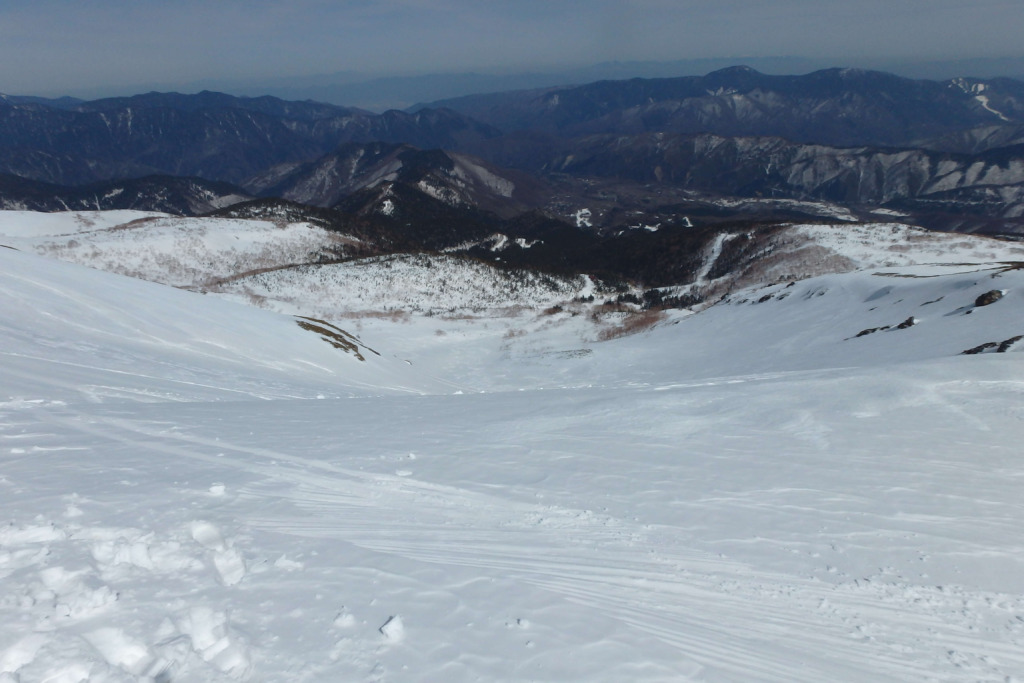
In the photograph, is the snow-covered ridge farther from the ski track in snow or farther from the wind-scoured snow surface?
the ski track in snow

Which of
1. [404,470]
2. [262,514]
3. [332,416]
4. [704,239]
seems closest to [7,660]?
[262,514]

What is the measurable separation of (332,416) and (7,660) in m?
10.3

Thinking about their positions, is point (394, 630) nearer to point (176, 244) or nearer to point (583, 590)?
point (583, 590)

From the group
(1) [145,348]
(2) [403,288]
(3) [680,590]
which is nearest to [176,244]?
(2) [403,288]

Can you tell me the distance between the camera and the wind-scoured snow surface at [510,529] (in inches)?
203

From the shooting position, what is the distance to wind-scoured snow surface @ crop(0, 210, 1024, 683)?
5.16m

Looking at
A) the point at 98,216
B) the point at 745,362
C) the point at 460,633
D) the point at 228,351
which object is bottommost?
the point at 745,362

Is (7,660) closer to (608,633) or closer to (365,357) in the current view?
(608,633)

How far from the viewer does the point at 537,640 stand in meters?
5.34

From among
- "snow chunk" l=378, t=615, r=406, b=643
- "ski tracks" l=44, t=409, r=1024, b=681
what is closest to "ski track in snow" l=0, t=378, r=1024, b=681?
"ski tracks" l=44, t=409, r=1024, b=681

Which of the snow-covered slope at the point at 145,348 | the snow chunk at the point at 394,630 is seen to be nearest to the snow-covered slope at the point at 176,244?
the snow-covered slope at the point at 145,348

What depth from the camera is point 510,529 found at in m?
8.01

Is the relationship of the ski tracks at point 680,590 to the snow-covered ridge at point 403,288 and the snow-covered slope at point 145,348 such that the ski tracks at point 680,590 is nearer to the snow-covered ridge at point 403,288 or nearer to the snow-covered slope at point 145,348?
the snow-covered slope at point 145,348

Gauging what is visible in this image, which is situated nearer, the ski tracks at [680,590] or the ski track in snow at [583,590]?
the ski track in snow at [583,590]
